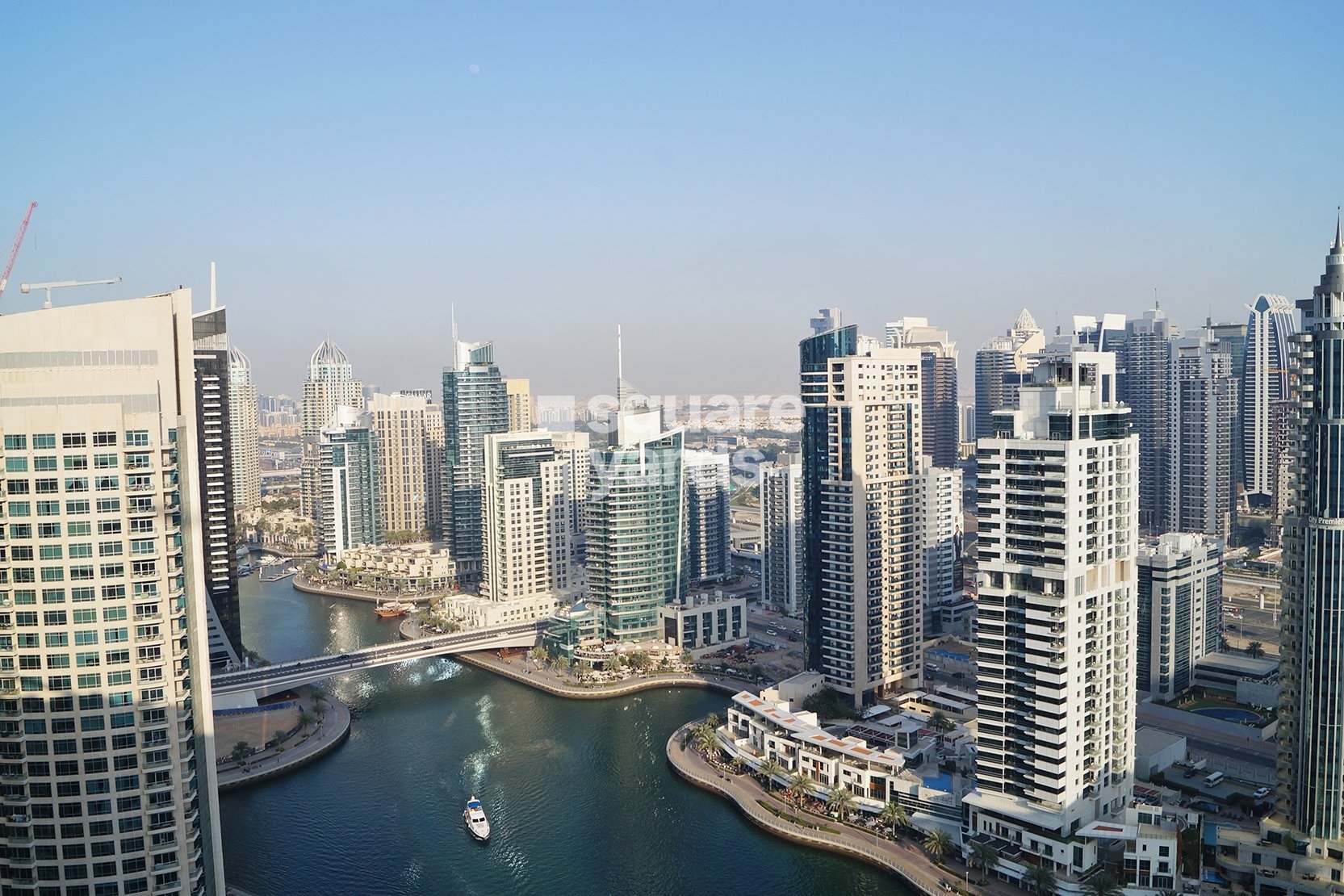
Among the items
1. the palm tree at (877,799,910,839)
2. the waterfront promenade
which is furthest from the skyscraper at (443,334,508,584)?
the palm tree at (877,799,910,839)

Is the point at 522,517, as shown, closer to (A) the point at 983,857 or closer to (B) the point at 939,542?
(B) the point at 939,542

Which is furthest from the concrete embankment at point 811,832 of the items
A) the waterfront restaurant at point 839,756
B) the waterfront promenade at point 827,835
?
the waterfront restaurant at point 839,756

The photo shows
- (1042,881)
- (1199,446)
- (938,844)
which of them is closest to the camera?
(1042,881)

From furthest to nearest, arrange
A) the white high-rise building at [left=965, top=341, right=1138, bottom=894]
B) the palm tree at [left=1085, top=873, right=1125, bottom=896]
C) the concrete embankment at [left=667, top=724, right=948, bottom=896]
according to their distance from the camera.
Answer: the concrete embankment at [left=667, top=724, right=948, bottom=896] → the white high-rise building at [left=965, top=341, right=1138, bottom=894] → the palm tree at [left=1085, top=873, right=1125, bottom=896]

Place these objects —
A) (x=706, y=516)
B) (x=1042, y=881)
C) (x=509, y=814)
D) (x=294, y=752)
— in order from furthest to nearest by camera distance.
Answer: (x=706, y=516) < (x=294, y=752) < (x=509, y=814) < (x=1042, y=881)

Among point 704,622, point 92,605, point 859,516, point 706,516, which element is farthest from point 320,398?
point 92,605

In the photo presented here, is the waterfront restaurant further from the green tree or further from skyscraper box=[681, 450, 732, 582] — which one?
skyscraper box=[681, 450, 732, 582]

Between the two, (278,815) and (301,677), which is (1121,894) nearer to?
(278,815)
